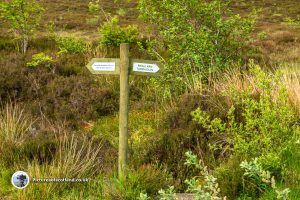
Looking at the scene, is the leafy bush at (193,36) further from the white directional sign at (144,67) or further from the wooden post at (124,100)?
the wooden post at (124,100)

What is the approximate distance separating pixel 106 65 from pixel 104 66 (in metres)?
0.03

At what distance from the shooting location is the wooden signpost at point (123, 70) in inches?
179

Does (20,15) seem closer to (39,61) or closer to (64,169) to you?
(39,61)

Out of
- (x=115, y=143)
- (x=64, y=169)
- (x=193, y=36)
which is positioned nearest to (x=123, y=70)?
(x=64, y=169)

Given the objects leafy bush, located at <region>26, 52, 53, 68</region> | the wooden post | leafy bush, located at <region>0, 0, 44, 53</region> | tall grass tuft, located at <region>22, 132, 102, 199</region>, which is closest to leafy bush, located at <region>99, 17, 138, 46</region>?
leafy bush, located at <region>0, 0, 44, 53</region>

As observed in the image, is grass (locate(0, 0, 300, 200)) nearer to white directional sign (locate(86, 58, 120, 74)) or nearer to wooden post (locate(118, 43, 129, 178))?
wooden post (locate(118, 43, 129, 178))

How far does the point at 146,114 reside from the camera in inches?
297

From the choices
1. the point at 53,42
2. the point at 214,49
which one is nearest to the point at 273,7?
the point at 53,42

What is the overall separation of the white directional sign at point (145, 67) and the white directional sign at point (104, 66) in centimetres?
23

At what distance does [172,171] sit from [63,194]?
4.10ft

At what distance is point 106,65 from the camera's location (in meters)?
4.64

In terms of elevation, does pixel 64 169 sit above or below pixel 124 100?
below

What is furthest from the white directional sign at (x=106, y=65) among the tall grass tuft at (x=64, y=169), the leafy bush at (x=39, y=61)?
the leafy bush at (x=39, y=61)

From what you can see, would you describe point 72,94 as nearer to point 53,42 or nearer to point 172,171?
point 172,171
